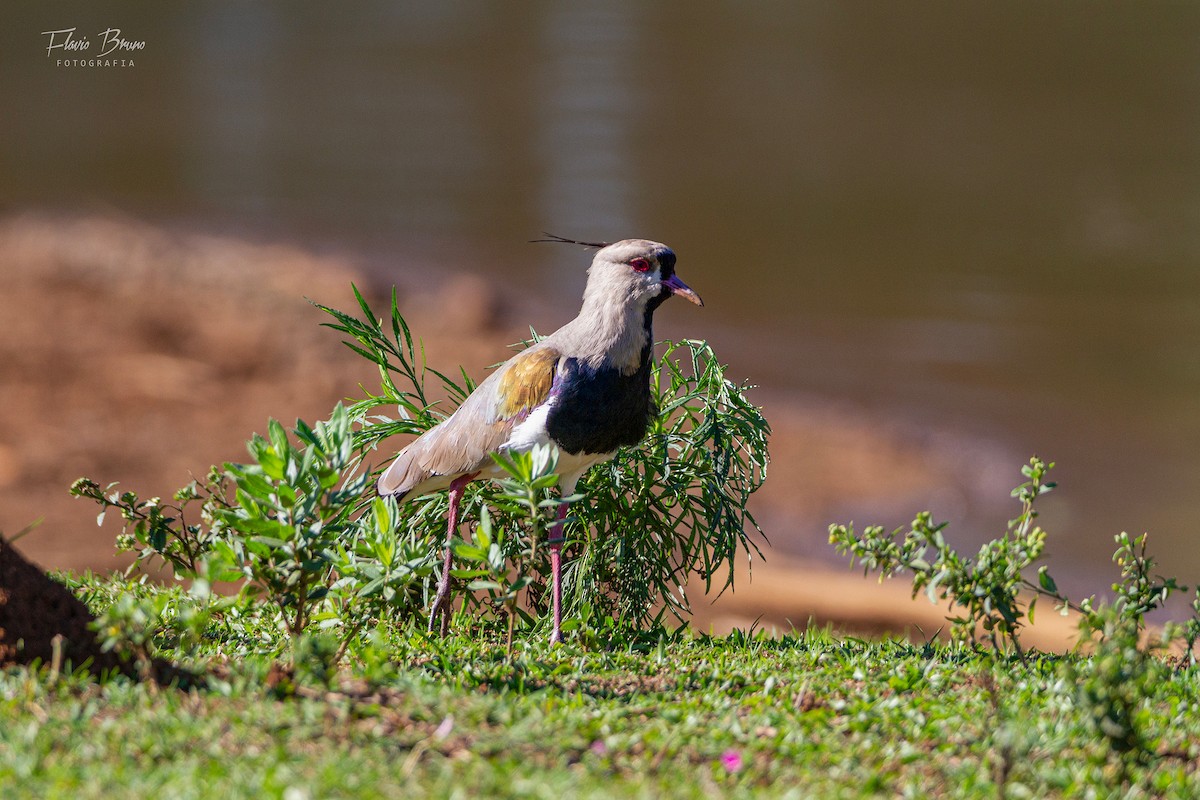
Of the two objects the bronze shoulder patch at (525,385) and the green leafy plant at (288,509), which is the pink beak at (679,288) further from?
the green leafy plant at (288,509)

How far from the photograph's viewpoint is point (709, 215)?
12.1 m

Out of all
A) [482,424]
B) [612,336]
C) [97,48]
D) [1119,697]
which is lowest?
[1119,697]

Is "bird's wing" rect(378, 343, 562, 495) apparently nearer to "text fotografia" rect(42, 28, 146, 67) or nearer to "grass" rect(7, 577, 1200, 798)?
"grass" rect(7, 577, 1200, 798)

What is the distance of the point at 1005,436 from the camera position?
28.5 ft

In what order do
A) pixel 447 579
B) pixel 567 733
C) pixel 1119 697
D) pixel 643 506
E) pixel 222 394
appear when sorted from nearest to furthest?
pixel 1119 697 < pixel 567 733 < pixel 447 579 < pixel 643 506 < pixel 222 394

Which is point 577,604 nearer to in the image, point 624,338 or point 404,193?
point 624,338

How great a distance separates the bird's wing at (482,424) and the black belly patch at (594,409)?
0.08 m

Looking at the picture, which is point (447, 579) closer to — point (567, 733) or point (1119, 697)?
point (567, 733)

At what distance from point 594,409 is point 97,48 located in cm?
1245

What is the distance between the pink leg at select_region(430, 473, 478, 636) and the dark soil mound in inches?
51.4

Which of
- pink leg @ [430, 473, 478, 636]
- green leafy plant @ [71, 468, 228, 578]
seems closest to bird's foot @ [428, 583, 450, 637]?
pink leg @ [430, 473, 478, 636]

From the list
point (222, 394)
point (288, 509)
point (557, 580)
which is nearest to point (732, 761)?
point (288, 509)

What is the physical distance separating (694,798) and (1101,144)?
1142 cm

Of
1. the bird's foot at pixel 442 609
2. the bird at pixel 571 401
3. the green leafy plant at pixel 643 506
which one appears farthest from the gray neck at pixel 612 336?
the bird's foot at pixel 442 609
